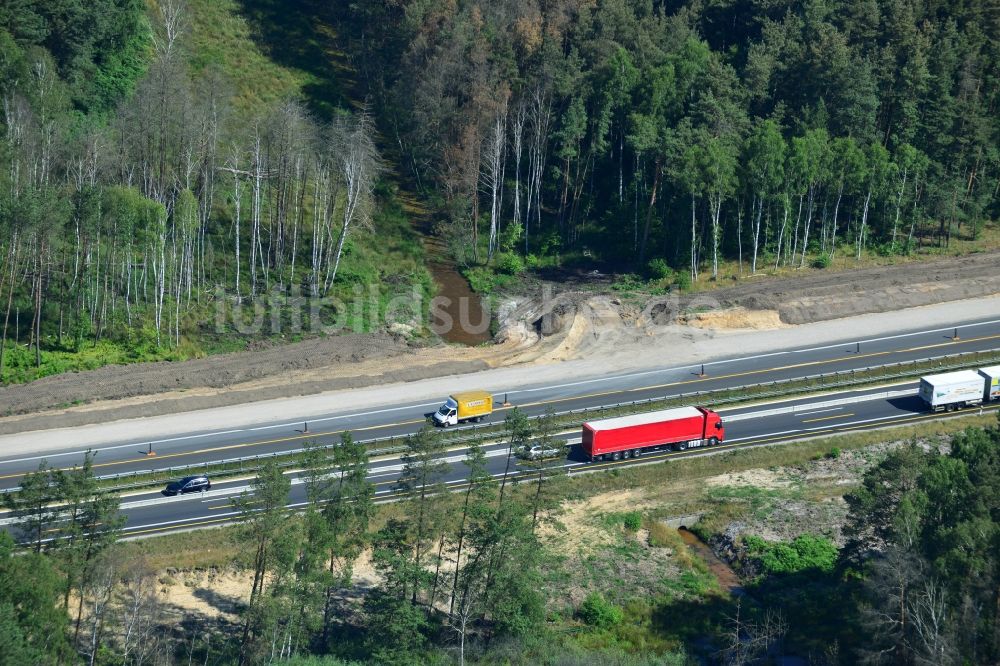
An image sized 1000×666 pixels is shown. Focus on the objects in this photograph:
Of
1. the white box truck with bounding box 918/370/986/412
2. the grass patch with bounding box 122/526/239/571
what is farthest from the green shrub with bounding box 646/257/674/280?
the grass patch with bounding box 122/526/239/571

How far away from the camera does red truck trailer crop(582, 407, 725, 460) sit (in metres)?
64.6

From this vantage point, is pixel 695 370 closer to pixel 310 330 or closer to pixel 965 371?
pixel 965 371

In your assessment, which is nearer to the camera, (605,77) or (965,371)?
(965,371)

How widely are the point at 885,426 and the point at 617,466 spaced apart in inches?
711

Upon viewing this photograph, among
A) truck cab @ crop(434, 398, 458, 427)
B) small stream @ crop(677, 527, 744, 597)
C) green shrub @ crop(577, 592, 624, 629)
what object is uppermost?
truck cab @ crop(434, 398, 458, 427)

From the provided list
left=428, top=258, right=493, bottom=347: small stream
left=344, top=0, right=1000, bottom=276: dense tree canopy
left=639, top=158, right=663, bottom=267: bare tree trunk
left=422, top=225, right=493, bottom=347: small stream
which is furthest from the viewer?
left=639, top=158, right=663, bottom=267: bare tree trunk

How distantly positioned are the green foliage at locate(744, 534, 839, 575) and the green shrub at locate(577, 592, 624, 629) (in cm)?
884

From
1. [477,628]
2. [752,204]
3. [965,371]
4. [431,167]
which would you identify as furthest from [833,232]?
[477,628]

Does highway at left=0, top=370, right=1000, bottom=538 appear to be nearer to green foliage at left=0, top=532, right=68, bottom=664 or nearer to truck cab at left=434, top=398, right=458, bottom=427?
truck cab at left=434, top=398, right=458, bottom=427

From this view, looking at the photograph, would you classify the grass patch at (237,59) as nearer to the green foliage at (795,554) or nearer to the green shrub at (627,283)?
the green shrub at (627,283)

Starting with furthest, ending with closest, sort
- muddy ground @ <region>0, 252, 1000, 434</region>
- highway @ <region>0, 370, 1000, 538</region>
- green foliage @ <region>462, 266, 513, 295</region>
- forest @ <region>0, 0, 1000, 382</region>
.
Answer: green foliage @ <region>462, 266, 513, 295</region> < forest @ <region>0, 0, 1000, 382</region> < muddy ground @ <region>0, 252, 1000, 434</region> < highway @ <region>0, 370, 1000, 538</region>

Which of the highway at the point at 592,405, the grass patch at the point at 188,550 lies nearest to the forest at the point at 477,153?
the highway at the point at 592,405

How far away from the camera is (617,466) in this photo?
214 feet

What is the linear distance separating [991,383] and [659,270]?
26.8 m
